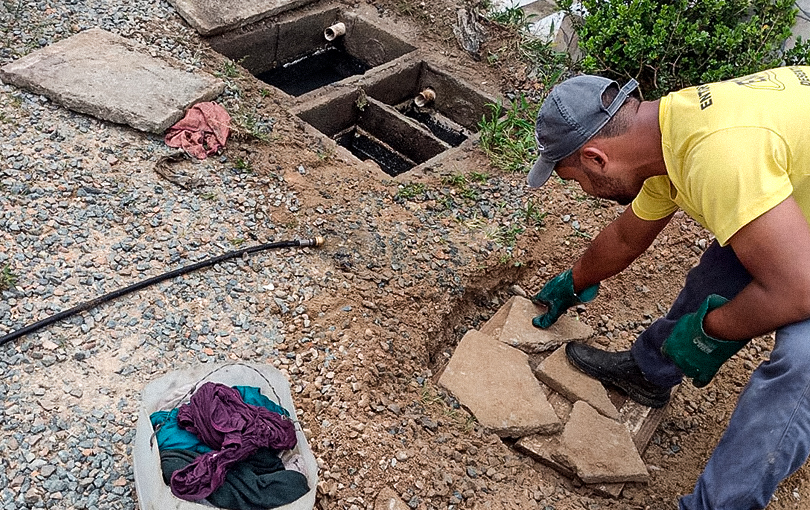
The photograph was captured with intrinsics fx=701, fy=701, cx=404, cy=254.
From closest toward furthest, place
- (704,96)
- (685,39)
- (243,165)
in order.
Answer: (704,96) → (243,165) → (685,39)

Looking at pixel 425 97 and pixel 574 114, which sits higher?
pixel 574 114

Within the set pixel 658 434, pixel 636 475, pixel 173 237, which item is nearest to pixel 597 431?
pixel 636 475

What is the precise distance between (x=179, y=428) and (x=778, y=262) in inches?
77.0

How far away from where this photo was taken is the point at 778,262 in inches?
76.7

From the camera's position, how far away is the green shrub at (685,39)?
14.0 feet

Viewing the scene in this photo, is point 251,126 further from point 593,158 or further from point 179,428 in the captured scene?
point 593,158

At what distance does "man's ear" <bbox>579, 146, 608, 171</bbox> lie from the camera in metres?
2.28

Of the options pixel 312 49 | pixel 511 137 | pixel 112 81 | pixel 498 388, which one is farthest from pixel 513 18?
pixel 498 388

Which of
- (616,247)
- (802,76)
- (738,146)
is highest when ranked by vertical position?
(802,76)

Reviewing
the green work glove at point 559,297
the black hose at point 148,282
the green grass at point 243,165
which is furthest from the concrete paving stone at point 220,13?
the green work glove at point 559,297

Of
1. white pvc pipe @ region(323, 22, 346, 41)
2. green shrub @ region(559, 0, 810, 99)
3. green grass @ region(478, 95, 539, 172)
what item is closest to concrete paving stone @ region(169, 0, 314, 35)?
white pvc pipe @ region(323, 22, 346, 41)

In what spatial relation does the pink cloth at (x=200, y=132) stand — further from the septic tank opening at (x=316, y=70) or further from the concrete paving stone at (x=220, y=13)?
the septic tank opening at (x=316, y=70)

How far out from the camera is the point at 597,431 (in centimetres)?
296

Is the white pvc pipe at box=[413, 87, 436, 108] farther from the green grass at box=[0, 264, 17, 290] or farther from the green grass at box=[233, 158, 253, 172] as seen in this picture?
the green grass at box=[0, 264, 17, 290]
